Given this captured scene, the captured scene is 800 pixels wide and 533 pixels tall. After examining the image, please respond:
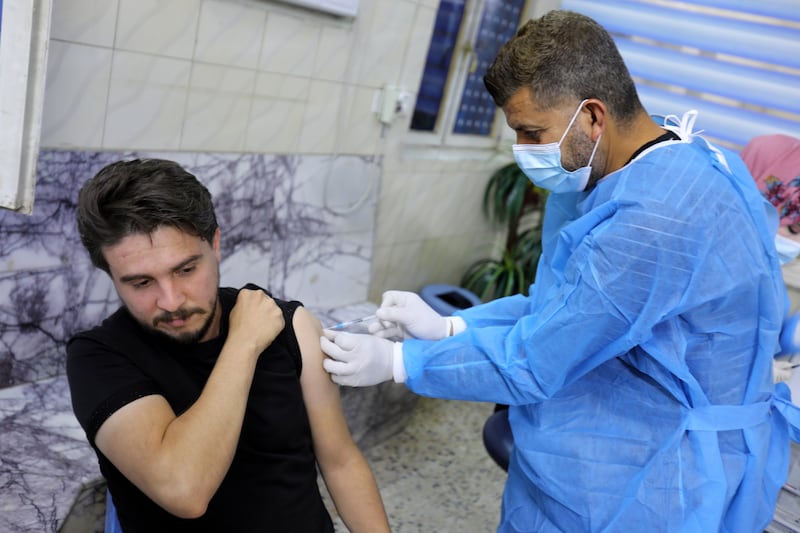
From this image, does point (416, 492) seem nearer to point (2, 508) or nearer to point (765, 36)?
point (2, 508)

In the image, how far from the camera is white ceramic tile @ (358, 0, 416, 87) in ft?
9.32

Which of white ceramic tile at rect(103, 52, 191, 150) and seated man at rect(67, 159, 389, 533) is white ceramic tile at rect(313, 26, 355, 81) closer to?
white ceramic tile at rect(103, 52, 191, 150)

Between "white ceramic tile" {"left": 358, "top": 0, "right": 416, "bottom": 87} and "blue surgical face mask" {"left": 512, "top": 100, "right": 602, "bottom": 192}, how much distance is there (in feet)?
Answer: 5.10

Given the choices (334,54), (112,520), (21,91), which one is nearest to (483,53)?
(334,54)

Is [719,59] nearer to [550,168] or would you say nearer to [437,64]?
[437,64]

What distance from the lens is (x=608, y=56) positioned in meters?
1.31

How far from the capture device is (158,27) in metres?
2.06

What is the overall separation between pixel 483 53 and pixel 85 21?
2333mm

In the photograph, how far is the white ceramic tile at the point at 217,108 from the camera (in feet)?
7.38

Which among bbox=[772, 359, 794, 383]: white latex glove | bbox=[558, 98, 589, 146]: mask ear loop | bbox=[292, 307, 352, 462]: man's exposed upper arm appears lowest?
bbox=[292, 307, 352, 462]: man's exposed upper arm

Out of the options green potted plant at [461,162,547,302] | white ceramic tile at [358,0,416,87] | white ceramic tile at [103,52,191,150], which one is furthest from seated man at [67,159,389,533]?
green potted plant at [461,162,547,302]

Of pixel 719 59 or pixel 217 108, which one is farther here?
pixel 719 59

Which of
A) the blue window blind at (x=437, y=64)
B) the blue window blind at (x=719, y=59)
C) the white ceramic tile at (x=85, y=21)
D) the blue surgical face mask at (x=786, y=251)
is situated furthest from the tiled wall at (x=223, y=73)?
the blue surgical face mask at (x=786, y=251)

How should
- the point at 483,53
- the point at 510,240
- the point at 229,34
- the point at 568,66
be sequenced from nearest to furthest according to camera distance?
the point at 568,66 → the point at 229,34 → the point at 483,53 → the point at 510,240
